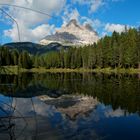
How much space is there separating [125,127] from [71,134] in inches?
152

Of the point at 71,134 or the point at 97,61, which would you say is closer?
the point at 71,134

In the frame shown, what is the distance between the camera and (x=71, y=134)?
1493cm

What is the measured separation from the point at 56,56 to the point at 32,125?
183 metres

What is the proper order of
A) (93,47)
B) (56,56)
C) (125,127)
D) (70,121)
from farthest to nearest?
(56,56), (93,47), (70,121), (125,127)

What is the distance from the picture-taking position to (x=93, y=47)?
165625 mm

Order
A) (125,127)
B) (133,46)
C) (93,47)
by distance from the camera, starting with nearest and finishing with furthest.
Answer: (125,127) < (133,46) < (93,47)

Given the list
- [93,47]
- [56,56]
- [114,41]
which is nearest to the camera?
[114,41]

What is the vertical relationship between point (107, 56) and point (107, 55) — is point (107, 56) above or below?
below

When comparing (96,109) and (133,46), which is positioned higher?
(133,46)

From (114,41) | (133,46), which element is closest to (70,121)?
(133,46)

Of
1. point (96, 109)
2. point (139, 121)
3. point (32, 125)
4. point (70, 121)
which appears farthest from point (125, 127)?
point (96, 109)

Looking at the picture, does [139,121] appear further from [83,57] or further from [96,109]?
[83,57]

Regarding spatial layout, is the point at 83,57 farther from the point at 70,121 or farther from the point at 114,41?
the point at 70,121

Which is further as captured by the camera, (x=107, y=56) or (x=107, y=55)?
(x=107, y=55)
